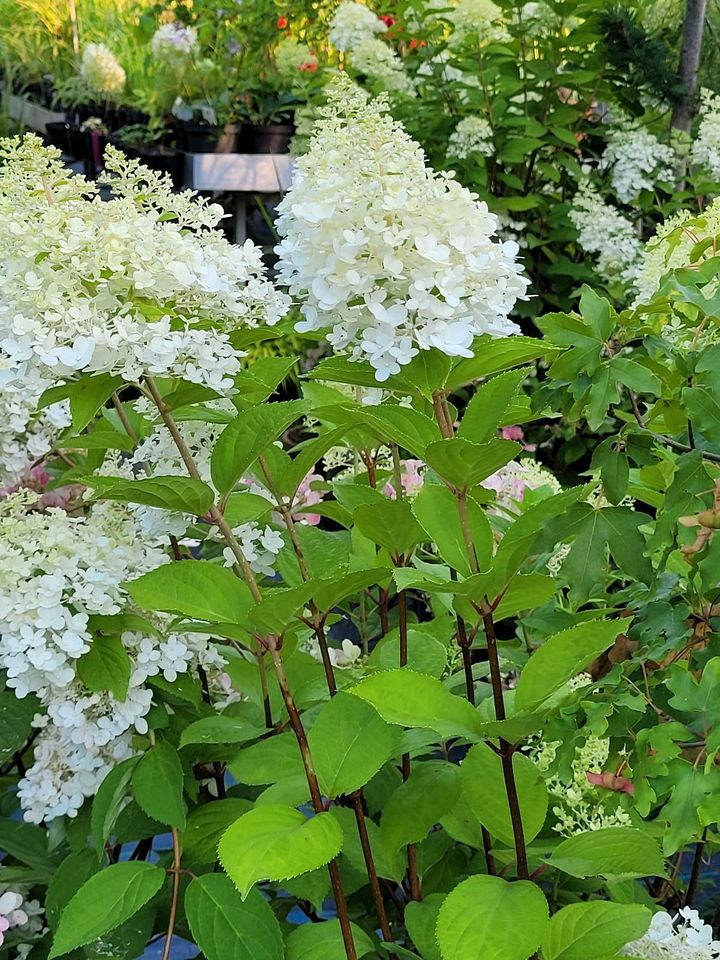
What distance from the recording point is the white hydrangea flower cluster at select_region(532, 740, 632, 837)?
3.39 feet

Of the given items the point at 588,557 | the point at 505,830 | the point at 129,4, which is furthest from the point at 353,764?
the point at 129,4

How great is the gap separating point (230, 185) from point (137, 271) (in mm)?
2886

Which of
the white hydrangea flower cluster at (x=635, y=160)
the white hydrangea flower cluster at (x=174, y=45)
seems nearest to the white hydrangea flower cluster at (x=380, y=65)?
the white hydrangea flower cluster at (x=635, y=160)

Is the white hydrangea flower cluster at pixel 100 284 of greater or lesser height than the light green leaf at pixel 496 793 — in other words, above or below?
above

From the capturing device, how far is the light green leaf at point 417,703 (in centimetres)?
73

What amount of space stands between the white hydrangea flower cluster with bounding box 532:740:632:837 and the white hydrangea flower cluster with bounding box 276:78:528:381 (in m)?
0.46

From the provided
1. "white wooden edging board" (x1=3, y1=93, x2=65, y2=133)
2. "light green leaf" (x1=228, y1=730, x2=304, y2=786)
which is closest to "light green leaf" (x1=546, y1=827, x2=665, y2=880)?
"light green leaf" (x1=228, y1=730, x2=304, y2=786)

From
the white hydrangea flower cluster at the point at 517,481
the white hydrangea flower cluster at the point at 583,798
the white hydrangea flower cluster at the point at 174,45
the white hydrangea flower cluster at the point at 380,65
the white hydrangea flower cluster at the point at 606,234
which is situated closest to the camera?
the white hydrangea flower cluster at the point at 583,798

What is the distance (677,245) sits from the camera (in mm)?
1236

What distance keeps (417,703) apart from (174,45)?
3.82 meters

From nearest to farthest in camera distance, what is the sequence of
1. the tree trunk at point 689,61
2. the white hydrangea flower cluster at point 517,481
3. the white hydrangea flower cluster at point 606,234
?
the white hydrangea flower cluster at point 517,481
the tree trunk at point 689,61
the white hydrangea flower cluster at point 606,234

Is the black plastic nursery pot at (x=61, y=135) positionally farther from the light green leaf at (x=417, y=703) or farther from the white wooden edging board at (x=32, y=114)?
the light green leaf at (x=417, y=703)

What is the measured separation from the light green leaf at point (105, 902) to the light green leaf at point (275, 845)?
175 millimetres

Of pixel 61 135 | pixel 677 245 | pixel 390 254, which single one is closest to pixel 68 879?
pixel 390 254
